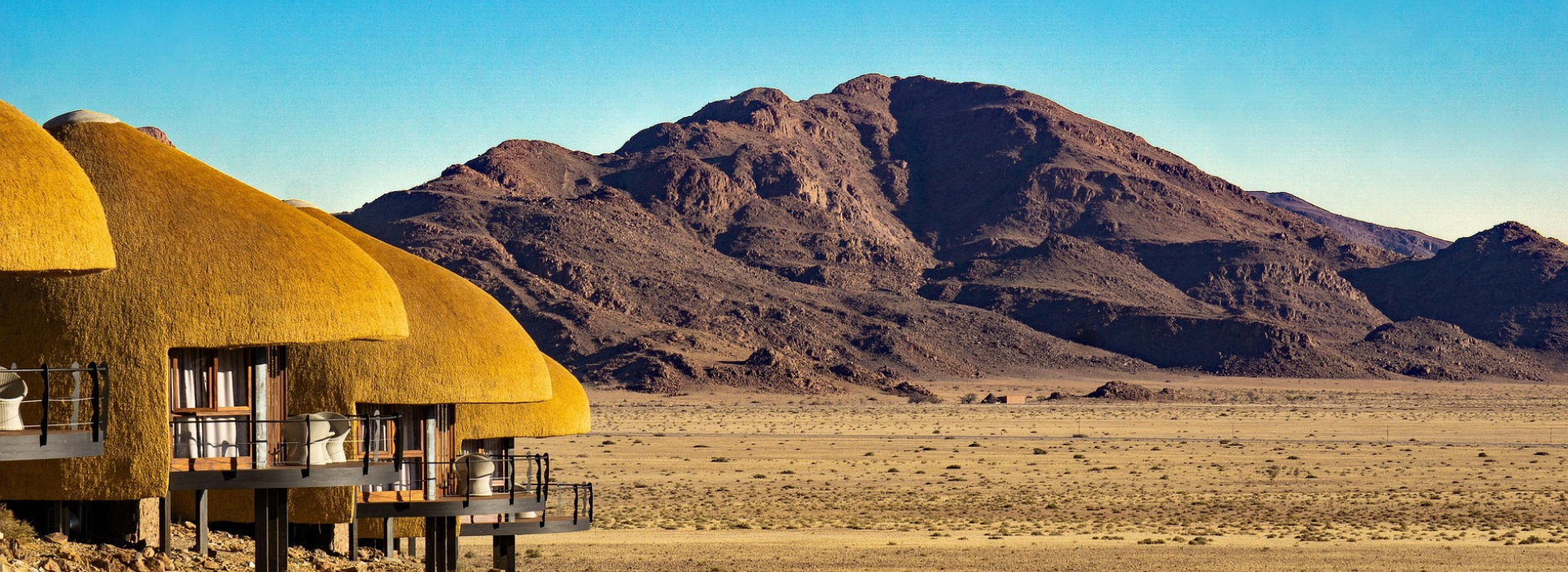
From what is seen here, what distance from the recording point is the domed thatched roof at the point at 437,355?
834 inches

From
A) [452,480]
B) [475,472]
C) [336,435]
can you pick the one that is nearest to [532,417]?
[452,480]

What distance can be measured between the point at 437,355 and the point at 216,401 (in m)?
4.56

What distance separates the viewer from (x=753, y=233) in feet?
619

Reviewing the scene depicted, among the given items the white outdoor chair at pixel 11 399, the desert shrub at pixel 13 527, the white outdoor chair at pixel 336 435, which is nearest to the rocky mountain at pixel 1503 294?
the white outdoor chair at pixel 336 435

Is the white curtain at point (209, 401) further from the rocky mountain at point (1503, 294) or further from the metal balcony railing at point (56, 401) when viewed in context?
the rocky mountain at point (1503, 294)

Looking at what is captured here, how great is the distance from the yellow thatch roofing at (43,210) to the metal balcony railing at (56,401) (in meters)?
0.96

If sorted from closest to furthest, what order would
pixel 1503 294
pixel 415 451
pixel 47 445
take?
1. pixel 47 445
2. pixel 415 451
3. pixel 1503 294

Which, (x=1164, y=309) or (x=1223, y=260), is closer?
(x=1164, y=309)

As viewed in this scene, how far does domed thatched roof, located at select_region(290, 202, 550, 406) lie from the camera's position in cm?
2119

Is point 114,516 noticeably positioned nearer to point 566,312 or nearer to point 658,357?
point 658,357

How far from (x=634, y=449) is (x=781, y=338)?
81633mm

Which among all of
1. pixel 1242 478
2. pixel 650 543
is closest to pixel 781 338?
pixel 1242 478

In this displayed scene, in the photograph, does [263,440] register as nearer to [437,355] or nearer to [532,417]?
[437,355]

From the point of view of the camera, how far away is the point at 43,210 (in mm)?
14414
